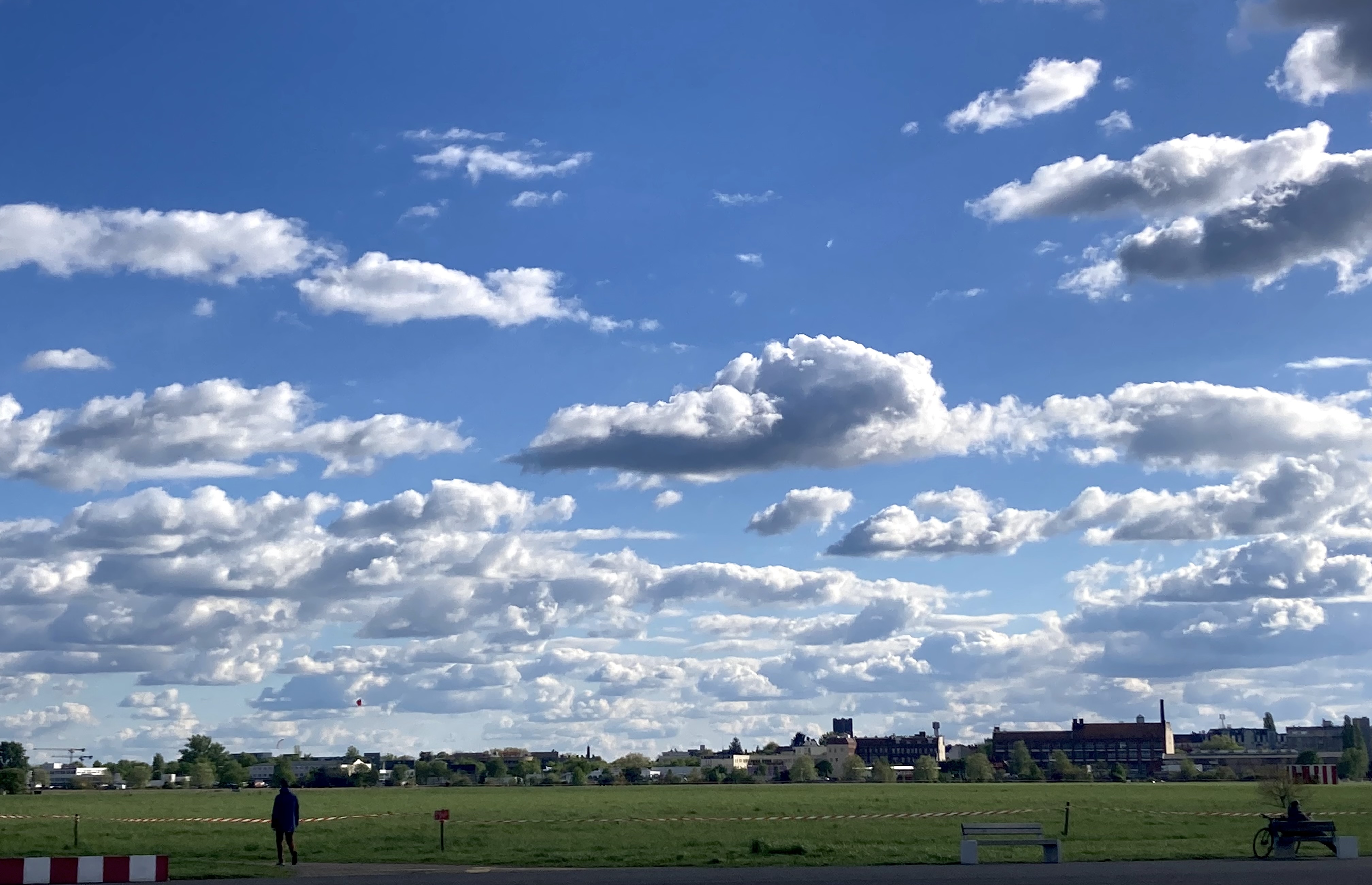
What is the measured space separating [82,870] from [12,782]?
145906 millimetres

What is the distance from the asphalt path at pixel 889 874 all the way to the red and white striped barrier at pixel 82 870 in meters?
1.22

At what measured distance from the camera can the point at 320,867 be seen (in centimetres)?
3372

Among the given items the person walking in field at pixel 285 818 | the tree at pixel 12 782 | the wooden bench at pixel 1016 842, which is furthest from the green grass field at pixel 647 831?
the tree at pixel 12 782

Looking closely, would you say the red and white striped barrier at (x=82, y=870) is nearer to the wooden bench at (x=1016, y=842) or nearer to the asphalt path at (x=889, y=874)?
the asphalt path at (x=889, y=874)

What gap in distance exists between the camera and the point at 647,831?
47719mm

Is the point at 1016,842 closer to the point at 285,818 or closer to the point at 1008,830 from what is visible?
the point at 1008,830

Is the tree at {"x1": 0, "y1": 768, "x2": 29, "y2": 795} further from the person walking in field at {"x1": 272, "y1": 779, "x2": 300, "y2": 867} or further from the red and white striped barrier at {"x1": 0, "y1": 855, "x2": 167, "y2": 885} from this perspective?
the red and white striped barrier at {"x1": 0, "y1": 855, "x2": 167, "y2": 885}

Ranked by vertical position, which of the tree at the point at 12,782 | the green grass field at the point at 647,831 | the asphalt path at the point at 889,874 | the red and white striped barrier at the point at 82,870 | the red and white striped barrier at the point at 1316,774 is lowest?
the tree at the point at 12,782

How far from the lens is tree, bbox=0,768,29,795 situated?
156 meters

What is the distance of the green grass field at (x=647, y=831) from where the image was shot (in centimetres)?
3572

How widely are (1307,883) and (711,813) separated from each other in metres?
43.3

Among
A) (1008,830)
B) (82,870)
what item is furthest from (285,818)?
(1008,830)

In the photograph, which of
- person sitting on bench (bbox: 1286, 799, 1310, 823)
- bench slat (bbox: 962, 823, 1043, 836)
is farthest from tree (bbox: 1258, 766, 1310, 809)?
bench slat (bbox: 962, 823, 1043, 836)

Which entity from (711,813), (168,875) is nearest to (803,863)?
(168,875)
